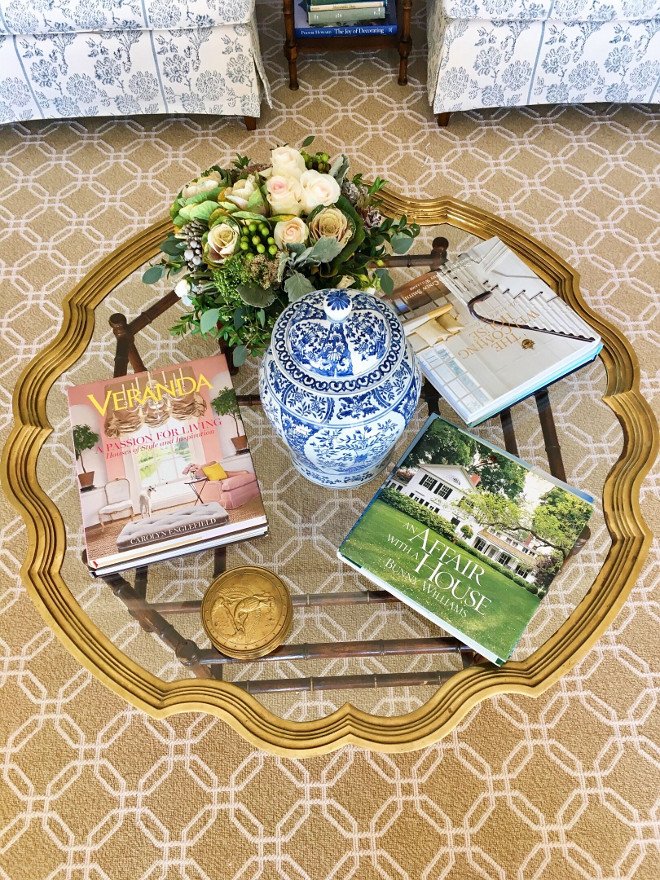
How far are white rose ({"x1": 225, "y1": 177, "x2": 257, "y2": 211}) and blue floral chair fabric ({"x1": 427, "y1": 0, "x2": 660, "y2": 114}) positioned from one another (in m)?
0.99

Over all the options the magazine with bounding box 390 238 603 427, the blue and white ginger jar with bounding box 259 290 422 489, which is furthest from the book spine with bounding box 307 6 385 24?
the blue and white ginger jar with bounding box 259 290 422 489

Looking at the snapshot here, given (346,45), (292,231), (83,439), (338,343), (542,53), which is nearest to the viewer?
(338,343)

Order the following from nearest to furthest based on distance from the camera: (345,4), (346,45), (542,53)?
(542,53), (345,4), (346,45)

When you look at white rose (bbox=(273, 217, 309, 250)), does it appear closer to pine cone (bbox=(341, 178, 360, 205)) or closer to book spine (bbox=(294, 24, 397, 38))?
pine cone (bbox=(341, 178, 360, 205))

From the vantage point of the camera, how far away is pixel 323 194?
0.94m

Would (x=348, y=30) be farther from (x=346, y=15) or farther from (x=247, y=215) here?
(x=247, y=215)

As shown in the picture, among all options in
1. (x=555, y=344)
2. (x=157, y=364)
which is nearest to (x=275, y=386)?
(x=157, y=364)

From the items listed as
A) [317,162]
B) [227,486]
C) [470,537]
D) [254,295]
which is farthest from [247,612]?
[317,162]

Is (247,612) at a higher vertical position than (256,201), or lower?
lower

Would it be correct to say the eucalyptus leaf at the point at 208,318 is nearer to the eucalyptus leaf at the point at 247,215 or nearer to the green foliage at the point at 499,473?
the eucalyptus leaf at the point at 247,215

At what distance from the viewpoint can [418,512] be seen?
0.98 m

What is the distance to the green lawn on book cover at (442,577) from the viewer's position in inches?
36.2

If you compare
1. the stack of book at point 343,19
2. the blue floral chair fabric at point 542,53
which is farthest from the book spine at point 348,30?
the blue floral chair fabric at point 542,53

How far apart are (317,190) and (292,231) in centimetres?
7
